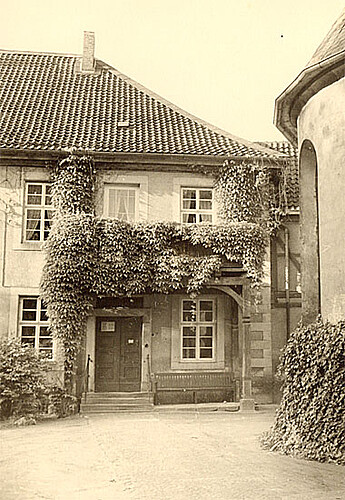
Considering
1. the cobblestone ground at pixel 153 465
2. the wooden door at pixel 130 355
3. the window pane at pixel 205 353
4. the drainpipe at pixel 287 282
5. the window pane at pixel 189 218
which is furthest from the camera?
the drainpipe at pixel 287 282

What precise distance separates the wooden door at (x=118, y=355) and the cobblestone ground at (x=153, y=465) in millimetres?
3890

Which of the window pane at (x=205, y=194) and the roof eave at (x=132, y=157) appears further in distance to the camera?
the window pane at (x=205, y=194)

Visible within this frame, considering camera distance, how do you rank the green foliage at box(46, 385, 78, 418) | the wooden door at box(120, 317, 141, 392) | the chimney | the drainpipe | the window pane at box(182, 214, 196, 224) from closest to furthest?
the green foliage at box(46, 385, 78, 418) → the window pane at box(182, 214, 196, 224) → the wooden door at box(120, 317, 141, 392) → the drainpipe → the chimney

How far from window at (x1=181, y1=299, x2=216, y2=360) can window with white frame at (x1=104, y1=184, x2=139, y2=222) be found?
3.03 m

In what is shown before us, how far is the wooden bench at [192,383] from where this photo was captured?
56.9 ft

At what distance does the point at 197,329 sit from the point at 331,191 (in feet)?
28.3

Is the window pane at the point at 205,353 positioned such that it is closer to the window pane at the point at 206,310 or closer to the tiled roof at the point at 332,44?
the window pane at the point at 206,310

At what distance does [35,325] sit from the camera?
16875 millimetres

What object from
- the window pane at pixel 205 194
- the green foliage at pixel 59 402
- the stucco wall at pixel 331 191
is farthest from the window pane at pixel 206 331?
the stucco wall at pixel 331 191

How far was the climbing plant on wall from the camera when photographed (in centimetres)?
1616

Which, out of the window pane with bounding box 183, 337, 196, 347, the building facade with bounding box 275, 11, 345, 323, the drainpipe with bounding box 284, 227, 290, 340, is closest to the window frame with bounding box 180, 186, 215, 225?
the drainpipe with bounding box 284, 227, 290, 340

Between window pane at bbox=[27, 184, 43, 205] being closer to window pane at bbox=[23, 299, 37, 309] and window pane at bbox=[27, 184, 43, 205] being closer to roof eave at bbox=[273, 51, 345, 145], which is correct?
window pane at bbox=[23, 299, 37, 309]

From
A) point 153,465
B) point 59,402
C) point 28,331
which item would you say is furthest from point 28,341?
point 153,465

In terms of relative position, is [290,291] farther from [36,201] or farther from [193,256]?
[36,201]
